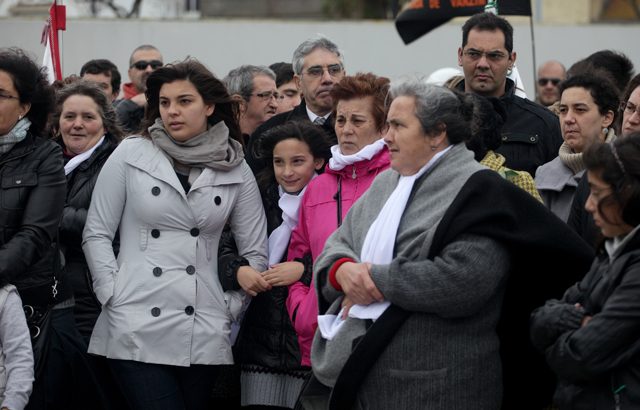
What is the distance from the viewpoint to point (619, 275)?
4.14 meters

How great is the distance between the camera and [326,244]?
510cm

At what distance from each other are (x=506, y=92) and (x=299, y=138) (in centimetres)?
146

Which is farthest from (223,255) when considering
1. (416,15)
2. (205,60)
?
(205,60)

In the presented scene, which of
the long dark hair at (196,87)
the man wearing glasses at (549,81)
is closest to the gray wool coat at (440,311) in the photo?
the long dark hair at (196,87)

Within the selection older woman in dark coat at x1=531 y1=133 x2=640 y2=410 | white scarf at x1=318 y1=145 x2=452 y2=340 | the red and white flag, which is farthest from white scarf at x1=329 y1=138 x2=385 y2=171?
the red and white flag

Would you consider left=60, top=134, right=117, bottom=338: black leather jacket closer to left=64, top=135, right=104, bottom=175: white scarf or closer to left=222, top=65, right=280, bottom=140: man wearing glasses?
left=64, top=135, right=104, bottom=175: white scarf

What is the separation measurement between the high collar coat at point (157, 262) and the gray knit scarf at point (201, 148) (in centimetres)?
5

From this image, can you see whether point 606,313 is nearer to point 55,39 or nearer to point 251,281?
point 251,281

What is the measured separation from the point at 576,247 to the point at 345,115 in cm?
160

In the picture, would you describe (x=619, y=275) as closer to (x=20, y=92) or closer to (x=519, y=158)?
(x=519, y=158)

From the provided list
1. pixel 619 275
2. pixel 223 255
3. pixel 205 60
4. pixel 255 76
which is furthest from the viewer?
pixel 205 60

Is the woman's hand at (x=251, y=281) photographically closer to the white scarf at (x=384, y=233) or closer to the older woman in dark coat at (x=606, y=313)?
the white scarf at (x=384, y=233)

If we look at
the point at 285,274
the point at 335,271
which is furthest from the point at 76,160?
the point at 335,271

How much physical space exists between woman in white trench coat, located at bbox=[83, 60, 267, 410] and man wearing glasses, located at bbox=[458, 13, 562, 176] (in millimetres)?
1523
